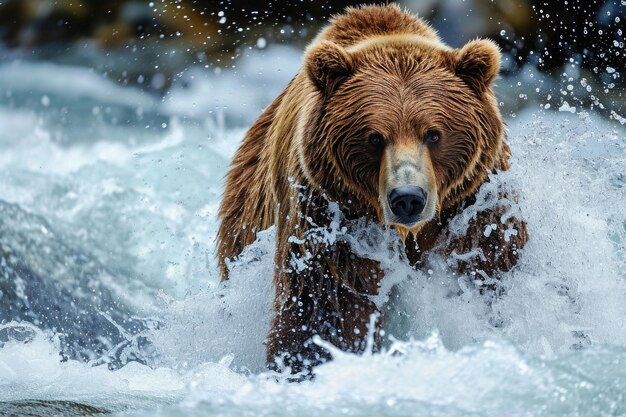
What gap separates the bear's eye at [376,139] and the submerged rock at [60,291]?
3329 millimetres

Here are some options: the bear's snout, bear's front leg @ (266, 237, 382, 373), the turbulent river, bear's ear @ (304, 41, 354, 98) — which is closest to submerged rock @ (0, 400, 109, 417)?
the turbulent river

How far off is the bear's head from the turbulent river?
0.28 m

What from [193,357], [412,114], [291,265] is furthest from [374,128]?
[193,357]

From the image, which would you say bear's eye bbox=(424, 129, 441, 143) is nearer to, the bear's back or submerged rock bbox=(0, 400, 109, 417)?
the bear's back

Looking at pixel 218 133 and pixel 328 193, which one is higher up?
pixel 218 133

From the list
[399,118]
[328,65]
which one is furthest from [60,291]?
[399,118]

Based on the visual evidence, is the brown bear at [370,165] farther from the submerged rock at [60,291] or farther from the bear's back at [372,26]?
the submerged rock at [60,291]

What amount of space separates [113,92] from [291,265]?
838 centimetres

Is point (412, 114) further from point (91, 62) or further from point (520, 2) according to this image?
point (91, 62)

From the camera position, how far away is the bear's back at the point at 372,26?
16.0ft

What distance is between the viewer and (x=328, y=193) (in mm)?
4445

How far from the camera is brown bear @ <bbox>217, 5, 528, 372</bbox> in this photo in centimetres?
426

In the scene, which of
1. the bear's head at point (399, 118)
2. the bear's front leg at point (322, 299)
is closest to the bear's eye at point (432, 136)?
the bear's head at point (399, 118)

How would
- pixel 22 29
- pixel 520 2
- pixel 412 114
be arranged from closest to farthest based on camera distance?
pixel 412 114 → pixel 520 2 → pixel 22 29
